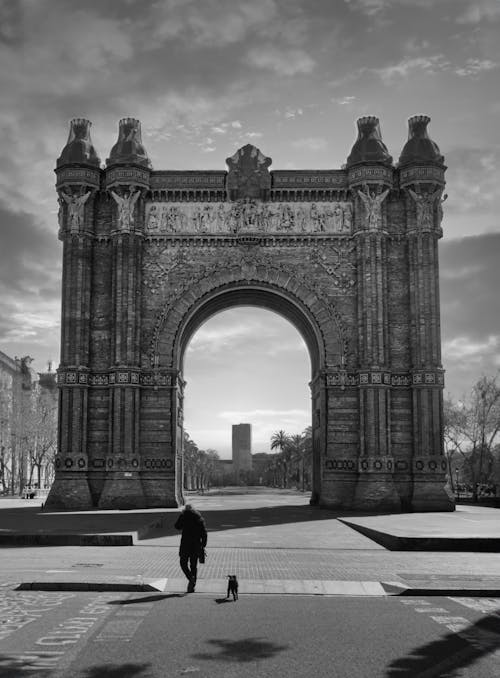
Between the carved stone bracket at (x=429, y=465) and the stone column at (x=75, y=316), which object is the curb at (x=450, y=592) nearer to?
the carved stone bracket at (x=429, y=465)

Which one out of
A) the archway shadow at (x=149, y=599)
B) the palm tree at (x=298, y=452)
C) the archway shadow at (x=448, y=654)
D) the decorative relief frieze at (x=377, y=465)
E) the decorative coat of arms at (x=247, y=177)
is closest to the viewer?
the archway shadow at (x=448, y=654)

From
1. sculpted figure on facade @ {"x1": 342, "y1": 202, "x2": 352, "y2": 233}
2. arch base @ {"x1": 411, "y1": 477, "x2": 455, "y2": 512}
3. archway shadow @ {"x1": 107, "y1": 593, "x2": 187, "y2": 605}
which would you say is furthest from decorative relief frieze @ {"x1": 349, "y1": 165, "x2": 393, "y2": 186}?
archway shadow @ {"x1": 107, "y1": 593, "x2": 187, "y2": 605}

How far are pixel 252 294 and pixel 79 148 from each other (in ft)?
32.4

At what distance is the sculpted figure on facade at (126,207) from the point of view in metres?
35.4

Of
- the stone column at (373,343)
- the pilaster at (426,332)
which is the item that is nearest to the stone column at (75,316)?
the stone column at (373,343)

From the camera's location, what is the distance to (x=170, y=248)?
36.0m

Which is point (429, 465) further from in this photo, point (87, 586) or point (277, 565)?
point (87, 586)

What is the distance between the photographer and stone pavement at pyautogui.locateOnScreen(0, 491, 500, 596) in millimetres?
12344

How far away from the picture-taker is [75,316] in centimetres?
3491

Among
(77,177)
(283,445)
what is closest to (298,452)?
(283,445)

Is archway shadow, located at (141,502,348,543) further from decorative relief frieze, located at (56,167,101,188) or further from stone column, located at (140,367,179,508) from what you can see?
decorative relief frieze, located at (56,167,101,188)

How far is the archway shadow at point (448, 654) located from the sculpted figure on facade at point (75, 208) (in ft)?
94.7

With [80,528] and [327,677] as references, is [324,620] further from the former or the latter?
[80,528]

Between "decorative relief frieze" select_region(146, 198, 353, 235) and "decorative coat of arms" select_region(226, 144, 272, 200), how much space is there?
35cm
